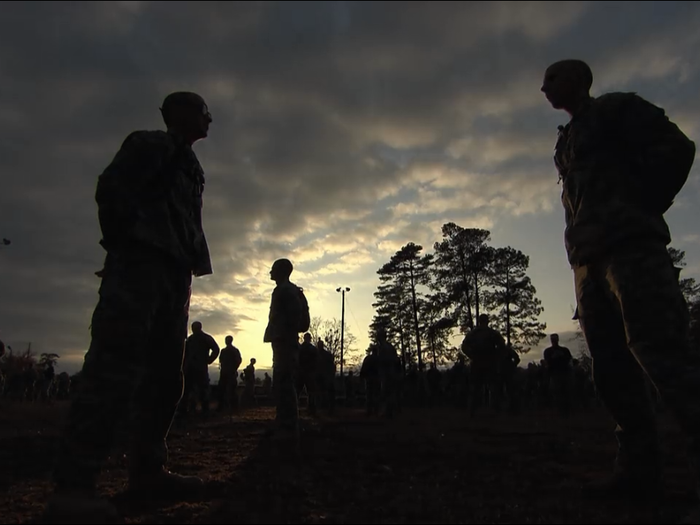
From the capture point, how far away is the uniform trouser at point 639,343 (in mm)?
2670

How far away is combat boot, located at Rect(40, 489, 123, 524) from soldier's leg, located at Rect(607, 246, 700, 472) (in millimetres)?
2814

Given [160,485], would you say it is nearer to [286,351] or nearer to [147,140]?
[147,140]

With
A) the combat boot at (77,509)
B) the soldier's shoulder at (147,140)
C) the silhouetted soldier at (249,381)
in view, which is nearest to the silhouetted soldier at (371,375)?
the silhouetted soldier at (249,381)

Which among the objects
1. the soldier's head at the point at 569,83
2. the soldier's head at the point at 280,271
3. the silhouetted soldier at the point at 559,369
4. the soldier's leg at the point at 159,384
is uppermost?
the soldier's head at the point at 569,83

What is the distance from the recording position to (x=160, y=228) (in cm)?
322

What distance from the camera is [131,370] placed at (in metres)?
2.95

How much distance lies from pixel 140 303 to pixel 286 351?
3.46 m

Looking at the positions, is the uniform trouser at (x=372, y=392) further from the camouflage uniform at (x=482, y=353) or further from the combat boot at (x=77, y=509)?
the combat boot at (x=77, y=509)

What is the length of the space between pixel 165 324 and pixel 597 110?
3.02 meters

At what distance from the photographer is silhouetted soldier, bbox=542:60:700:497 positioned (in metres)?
2.76

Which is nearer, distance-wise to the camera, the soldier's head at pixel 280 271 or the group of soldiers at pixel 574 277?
the group of soldiers at pixel 574 277

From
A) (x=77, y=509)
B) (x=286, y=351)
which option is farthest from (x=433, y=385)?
(x=77, y=509)

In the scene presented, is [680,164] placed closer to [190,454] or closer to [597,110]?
[597,110]

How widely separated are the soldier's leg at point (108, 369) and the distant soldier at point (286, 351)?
3.22 metres
